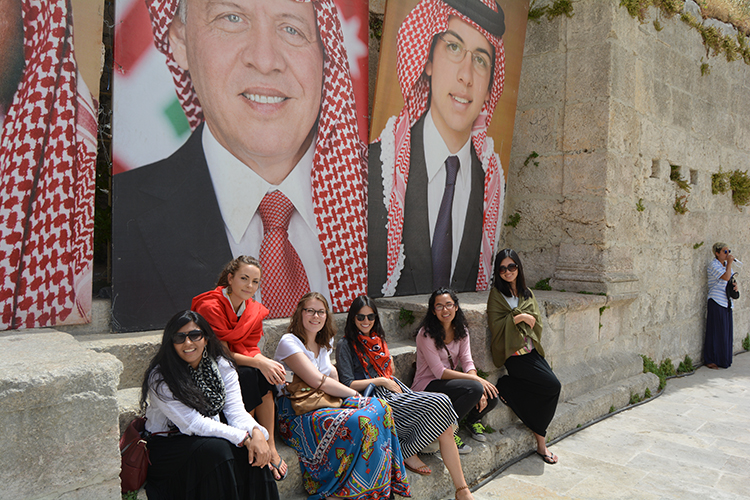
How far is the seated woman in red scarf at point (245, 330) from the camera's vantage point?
2.82 metres

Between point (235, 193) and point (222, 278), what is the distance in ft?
2.66

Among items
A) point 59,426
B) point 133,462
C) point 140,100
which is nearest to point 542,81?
point 140,100

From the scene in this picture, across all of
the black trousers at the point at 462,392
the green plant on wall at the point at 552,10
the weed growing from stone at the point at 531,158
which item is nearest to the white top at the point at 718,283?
the weed growing from stone at the point at 531,158

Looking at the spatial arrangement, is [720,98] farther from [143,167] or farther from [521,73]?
[143,167]

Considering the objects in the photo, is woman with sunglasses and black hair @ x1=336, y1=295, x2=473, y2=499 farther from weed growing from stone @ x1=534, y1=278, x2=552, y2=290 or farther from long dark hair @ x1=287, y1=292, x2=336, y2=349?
weed growing from stone @ x1=534, y1=278, x2=552, y2=290

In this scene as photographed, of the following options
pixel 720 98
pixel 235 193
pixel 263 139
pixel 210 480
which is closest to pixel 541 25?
pixel 720 98

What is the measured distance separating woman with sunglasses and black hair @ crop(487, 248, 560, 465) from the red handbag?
100 inches

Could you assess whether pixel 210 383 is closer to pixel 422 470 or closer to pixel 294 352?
pixel 294 352

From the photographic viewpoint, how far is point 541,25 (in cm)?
587

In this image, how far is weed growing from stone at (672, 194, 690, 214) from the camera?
643 cm

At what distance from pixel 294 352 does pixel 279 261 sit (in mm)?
1061

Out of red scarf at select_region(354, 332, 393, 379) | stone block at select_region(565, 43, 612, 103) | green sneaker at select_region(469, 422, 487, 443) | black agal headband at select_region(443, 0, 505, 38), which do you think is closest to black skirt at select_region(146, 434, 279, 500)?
red scarf at select_region(354, 332, 393, 379)

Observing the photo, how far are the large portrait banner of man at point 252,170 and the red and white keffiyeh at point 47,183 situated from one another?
0.18m

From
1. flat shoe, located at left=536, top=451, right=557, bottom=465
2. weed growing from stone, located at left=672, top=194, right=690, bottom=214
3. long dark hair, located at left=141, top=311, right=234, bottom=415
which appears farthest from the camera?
weed growing from stone, located at left=672, top=194, right=690, bottom=214
